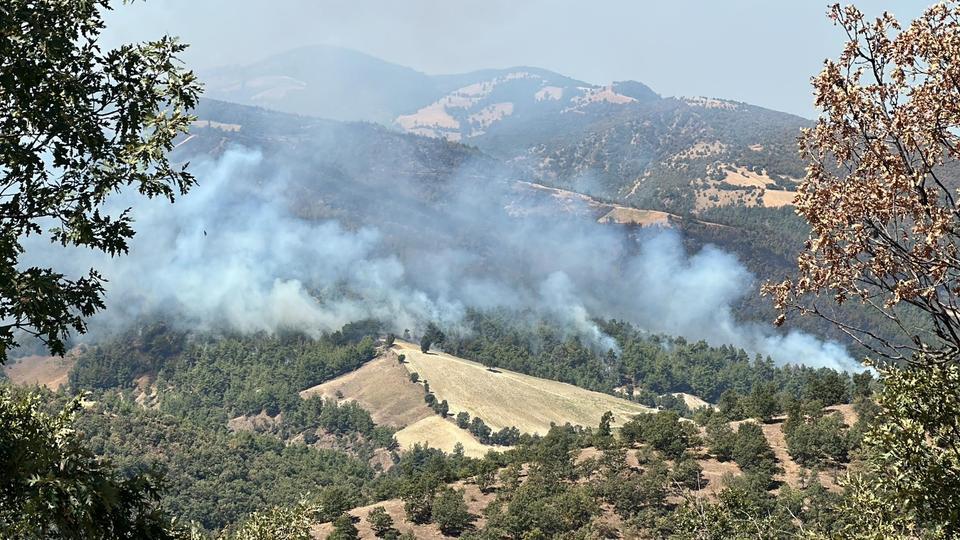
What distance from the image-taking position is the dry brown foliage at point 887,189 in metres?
12.3

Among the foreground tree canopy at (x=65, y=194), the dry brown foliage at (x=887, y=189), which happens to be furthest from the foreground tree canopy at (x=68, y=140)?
the dry brown foliage at (x=887, y=189)

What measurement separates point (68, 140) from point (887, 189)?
13.0 m

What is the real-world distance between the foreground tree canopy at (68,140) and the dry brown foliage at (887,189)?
10.6 metres

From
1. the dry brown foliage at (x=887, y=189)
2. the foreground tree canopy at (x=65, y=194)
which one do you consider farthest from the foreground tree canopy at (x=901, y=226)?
the foreground tree canopy at (x=65, y=194)

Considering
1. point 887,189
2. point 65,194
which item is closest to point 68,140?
point 65,194

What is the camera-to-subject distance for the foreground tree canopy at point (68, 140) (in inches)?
437

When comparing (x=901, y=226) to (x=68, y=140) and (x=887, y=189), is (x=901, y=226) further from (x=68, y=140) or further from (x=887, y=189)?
(x=68, y=140)

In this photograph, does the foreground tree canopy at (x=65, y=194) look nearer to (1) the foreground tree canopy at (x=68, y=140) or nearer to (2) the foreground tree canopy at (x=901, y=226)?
(1) the foreground tree canopy at (x=68, y=140)

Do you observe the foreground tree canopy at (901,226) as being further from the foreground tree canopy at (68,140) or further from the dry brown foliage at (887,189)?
the foreground tree canopy at (68,140)

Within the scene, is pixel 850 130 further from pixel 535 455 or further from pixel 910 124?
pixel 535 455

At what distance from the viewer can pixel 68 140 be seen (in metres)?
11.9

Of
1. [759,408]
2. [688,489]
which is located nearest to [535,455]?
[688,489]

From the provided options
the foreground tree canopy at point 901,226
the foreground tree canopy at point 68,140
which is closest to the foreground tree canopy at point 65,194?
the foreground tree canopy at point 68,140

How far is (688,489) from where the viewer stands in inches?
3334
